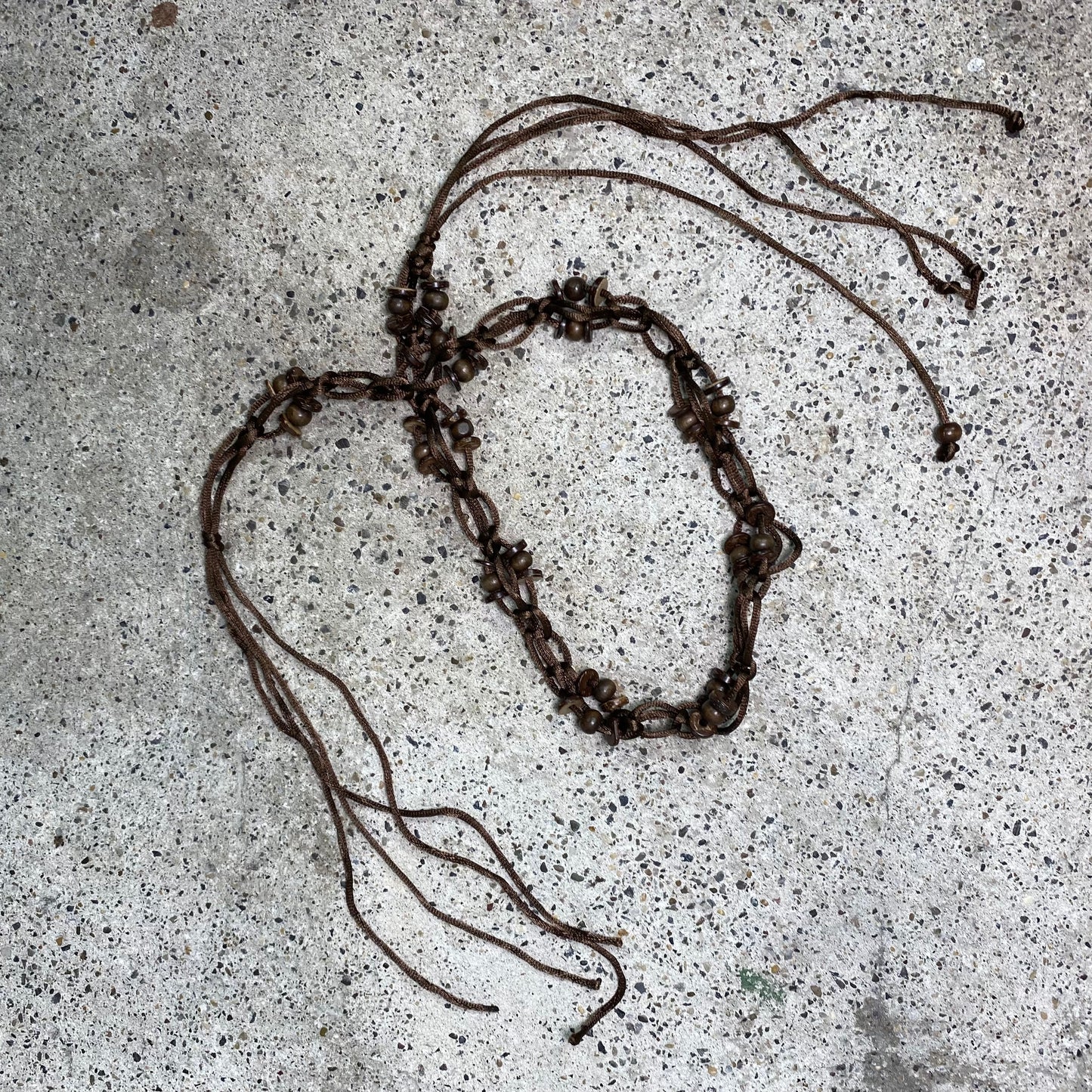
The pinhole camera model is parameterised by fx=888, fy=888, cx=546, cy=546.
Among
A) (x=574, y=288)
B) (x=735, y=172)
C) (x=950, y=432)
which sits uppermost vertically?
(x=735, y=172)

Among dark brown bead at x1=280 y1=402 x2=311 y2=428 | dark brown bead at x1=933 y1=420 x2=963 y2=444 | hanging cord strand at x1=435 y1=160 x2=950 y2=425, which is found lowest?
dark brown bead at x1=280 y1=402 x2=311 y2=428

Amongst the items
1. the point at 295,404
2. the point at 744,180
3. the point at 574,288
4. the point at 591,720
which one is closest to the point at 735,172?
the point at 744,180

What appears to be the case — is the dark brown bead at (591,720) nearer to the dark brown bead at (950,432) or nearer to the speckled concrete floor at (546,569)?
the speckled concrete floor at (546,569)

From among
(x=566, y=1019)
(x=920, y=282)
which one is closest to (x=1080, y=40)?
(x=920, y=282)

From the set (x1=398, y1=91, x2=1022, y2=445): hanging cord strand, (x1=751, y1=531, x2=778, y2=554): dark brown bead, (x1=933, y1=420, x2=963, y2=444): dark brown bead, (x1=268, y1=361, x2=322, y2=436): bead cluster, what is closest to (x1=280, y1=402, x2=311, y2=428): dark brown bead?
(x1=268, y1=361, x2=322, y2=436): bead cluster

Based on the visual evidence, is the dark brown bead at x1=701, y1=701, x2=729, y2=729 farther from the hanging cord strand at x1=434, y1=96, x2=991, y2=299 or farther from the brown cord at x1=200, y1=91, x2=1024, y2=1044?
the hanging cord strand at x1=434, y1=96, x2=991, y2=299

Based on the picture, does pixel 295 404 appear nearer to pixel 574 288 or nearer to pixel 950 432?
pixel 574 288
